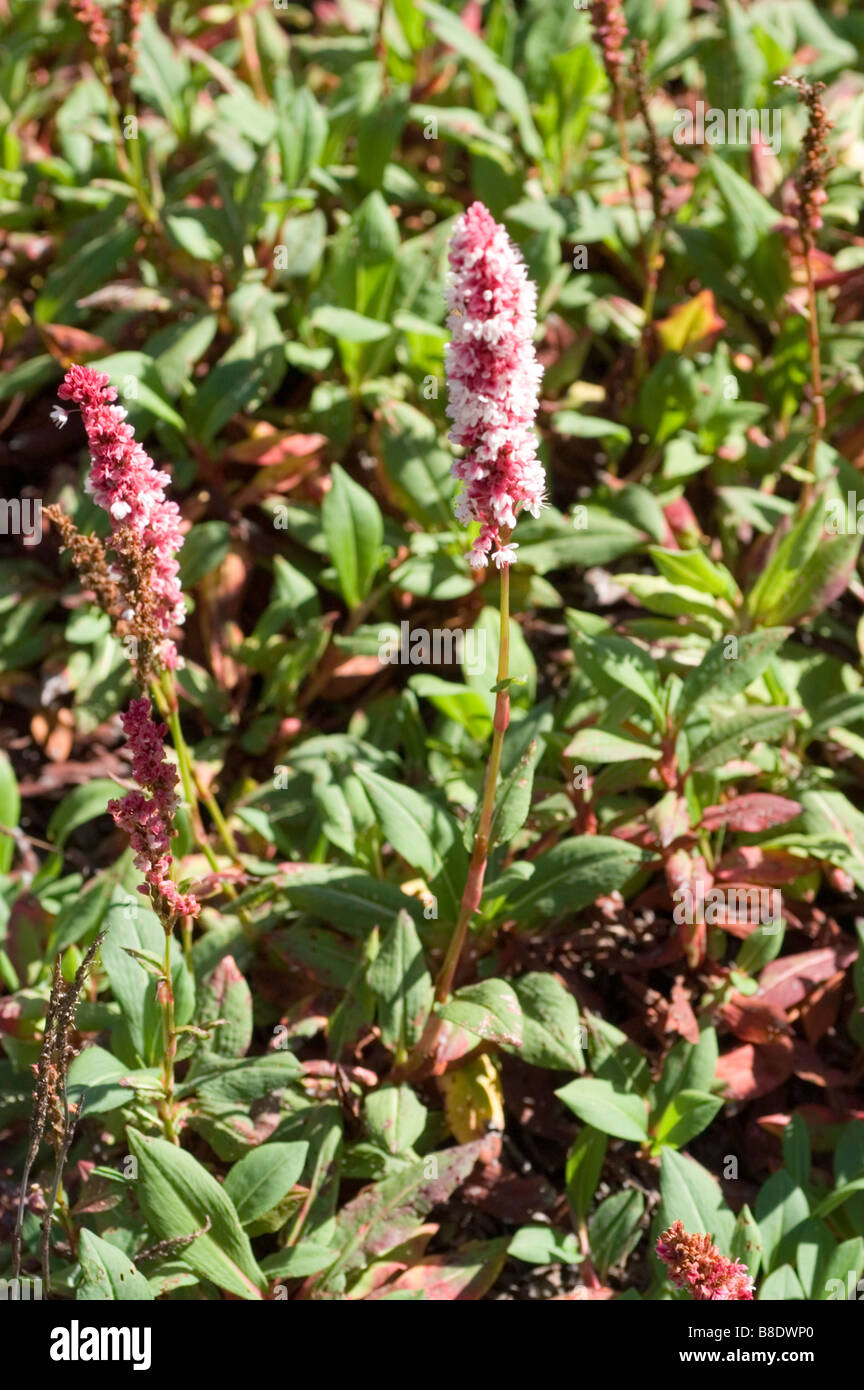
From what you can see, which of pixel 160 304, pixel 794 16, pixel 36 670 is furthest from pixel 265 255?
pixel 794 16

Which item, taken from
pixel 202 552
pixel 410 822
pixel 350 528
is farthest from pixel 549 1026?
pixel 202 552

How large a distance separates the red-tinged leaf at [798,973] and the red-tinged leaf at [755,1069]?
14 centimetres

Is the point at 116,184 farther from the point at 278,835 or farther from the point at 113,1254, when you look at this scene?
the point at 113,1254

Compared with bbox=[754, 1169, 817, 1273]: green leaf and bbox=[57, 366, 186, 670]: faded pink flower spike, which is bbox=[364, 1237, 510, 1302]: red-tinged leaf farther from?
bbox=[57, 366, 186, 670]: faded pink flower spike

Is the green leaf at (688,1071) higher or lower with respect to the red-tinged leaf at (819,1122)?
higher

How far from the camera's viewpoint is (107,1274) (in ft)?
10.8

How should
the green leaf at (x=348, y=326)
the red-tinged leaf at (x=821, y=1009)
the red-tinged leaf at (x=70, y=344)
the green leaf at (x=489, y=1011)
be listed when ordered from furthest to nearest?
1. the red-tinged leaf at (x=70, y=344)
2. the green leaf at (x=348, y=326)
3. the red-tinged leaf at (x=821, y=1009)
4. the green leaf at (x=489, y=1011)

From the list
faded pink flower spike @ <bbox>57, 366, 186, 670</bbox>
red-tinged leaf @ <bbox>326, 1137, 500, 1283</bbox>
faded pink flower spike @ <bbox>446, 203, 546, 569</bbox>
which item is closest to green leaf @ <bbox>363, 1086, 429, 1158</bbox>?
red-tinged leaf @ <bbox>326, 1137, 500, 1283</bbox>

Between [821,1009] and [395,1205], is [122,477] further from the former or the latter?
[821,1009]

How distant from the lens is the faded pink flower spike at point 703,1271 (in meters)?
3.15

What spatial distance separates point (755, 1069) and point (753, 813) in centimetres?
76

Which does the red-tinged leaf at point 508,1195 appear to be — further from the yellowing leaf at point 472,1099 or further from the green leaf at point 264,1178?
the green leaf at point 264,1178

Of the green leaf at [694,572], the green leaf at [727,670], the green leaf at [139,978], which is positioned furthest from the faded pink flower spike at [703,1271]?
the green leaf at [694,572]

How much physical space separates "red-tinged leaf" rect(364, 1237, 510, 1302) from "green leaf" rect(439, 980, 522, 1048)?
63 cm
